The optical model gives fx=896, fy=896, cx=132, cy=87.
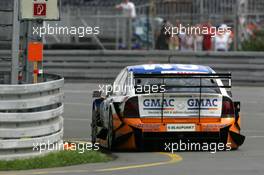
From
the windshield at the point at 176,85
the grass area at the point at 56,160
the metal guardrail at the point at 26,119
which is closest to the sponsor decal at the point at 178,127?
→ the windshield at the point at 176,85

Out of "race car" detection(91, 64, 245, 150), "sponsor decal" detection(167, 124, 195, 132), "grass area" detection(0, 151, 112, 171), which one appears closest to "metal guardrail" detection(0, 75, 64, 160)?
"grass area" detection(0, 151, 112, 171)

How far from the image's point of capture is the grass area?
12117 mm

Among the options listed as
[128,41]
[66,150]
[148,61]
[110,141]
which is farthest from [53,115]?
[128,41]

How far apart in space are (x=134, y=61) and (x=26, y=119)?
57.6ft

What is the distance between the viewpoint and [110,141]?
14.9 m

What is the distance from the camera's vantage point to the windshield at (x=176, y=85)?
14.4m

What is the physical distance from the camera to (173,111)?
14492 millimetres

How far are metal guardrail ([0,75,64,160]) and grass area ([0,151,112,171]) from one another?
0.11 meters

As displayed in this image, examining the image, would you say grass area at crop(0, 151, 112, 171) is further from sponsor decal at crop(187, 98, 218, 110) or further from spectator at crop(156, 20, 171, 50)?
spectator at crop(156, 20, 171, 50)

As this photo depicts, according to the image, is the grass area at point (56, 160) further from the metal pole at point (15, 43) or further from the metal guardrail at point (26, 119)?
the metal pole at point (15, 43)

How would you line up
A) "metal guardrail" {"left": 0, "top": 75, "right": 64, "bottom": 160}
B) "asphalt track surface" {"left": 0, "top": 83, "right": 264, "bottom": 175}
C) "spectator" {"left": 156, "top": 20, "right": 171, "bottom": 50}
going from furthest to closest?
"spectator" {"left": 156, "top": 20, "right": 171, "bottom": 50}, "metal guardrail" {"left": 0, "top": 75, "right": 64, "bottom": 160}, "asphalt track surface" {"left": 0, "top": 83, "right": 264, "bottom": 175}

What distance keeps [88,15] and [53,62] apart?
459 cm

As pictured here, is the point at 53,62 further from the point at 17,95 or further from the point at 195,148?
the point at 17,95

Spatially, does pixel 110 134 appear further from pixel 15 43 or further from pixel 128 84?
pixel 15 43
